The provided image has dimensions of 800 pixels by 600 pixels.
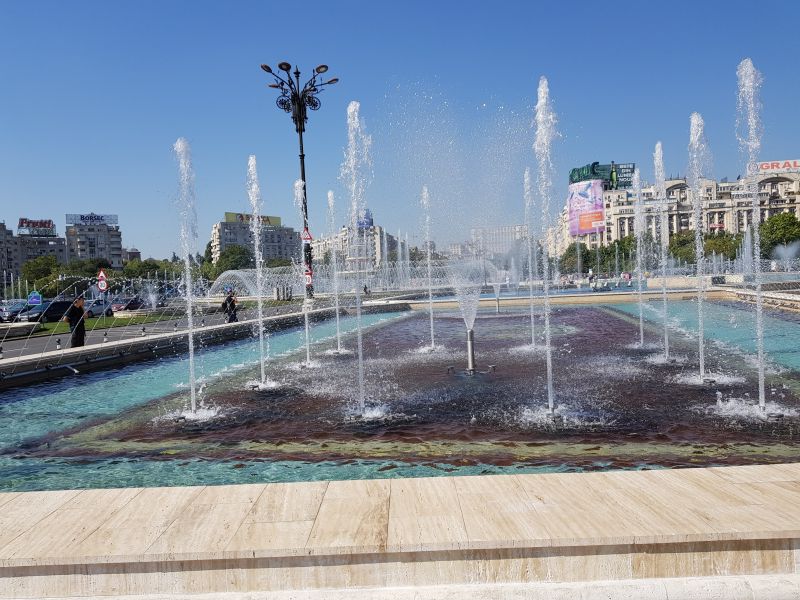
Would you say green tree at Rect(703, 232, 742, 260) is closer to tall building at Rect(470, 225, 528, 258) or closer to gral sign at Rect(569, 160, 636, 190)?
gral sign at Rect(569, 160, 636, 190)

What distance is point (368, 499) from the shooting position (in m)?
3.55

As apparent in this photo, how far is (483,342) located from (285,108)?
1350cm

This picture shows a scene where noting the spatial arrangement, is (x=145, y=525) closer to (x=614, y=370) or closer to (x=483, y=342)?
(x=614, y=370)

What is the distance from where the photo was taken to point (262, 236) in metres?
167

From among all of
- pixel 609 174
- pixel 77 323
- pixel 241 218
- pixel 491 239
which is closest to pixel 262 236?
pixel 241 218

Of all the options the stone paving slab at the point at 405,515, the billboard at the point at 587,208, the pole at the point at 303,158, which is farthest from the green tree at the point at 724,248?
the stone paving slab at the point at 405,515

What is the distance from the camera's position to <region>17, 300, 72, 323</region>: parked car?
1054 inches

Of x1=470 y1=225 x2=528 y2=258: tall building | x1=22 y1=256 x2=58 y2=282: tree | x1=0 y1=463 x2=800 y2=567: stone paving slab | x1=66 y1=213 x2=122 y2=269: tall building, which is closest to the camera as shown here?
x1=0 y1=463 x2=800 y2=567: stone paving slab

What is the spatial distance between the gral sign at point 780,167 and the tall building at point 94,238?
148 meters

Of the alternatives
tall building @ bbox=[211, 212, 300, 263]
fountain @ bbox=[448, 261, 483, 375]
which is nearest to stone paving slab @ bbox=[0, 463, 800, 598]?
fountain @ bbox=[448, 261, 483, 375]

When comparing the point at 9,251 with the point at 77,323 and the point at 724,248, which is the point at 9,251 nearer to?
the point at 724,248

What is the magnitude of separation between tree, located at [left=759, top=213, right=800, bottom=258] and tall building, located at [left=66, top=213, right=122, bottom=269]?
142 m

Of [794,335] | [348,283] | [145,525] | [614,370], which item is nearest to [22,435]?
[145,525]

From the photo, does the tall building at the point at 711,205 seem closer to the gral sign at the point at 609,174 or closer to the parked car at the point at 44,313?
the gral sign at the point at 609,174
